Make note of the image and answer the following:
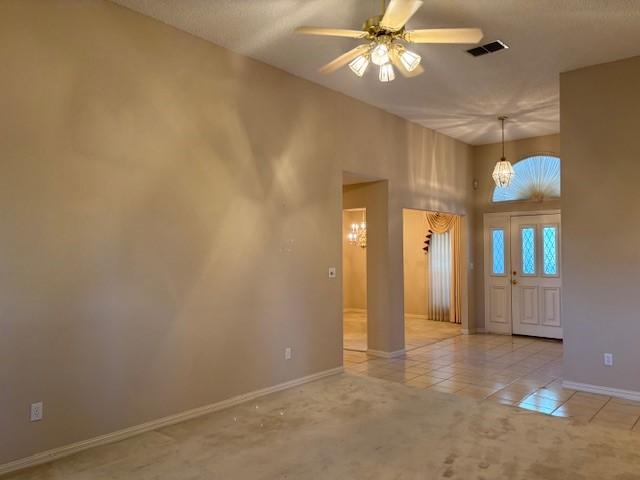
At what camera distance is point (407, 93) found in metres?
5.51

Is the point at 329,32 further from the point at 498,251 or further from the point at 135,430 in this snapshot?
the point at 498,251

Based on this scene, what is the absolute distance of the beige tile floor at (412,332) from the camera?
283 inches

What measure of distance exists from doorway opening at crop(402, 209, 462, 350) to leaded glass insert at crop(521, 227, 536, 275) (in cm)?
117

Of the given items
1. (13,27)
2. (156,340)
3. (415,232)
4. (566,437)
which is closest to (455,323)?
(415,232)

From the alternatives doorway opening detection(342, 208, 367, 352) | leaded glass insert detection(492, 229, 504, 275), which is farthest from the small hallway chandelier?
leaded glass insert detection(492, 229, 504, 275)

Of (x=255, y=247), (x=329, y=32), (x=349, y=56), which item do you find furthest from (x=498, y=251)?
(x=329, y=32)

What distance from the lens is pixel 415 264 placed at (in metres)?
10.3

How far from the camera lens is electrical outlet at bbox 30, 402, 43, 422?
120 inches

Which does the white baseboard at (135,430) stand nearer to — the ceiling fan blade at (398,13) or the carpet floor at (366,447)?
the carpet floor at (366,447)

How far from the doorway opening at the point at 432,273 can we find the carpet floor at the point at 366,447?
4.70 meters

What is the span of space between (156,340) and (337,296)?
7.57 feet

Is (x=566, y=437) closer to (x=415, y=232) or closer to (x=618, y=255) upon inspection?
(x=618, y=255)

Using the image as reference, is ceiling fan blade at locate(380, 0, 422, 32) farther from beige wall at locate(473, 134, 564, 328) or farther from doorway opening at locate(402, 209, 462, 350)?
doorway opening at locate(402, 209, 462, 350)

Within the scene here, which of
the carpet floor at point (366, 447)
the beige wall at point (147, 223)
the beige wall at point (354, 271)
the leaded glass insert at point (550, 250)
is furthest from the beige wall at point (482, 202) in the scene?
the carpet floor at point (366, 447)
